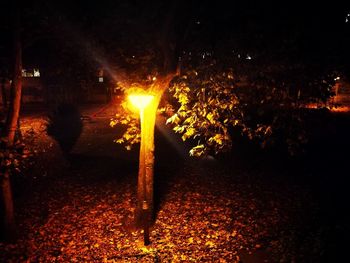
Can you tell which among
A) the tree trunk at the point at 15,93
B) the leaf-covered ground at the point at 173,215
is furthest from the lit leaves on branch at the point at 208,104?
the tree trunk at the point at 15,93

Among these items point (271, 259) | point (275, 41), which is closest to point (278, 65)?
point (275, 41)

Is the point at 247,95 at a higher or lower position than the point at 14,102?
higher

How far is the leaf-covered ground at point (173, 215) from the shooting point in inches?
290

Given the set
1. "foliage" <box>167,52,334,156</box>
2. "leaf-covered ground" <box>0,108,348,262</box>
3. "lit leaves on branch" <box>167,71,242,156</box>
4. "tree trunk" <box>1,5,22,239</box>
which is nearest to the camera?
"foliage" <box>167,52,334,156</box>

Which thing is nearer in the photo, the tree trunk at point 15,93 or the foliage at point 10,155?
the foliage at point 10,155

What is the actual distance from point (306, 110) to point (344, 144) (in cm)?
1141

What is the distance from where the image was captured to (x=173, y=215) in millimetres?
9172

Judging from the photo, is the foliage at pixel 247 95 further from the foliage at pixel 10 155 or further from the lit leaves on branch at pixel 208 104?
the foliage at pixel 10 155

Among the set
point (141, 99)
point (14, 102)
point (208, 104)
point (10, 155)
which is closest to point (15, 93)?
point (14, 102)

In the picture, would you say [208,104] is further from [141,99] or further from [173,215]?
[173,215]

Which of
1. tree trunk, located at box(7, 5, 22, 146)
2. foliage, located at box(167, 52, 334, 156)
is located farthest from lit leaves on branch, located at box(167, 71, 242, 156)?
tree trunk, located at box(7, 5, 22, 146)

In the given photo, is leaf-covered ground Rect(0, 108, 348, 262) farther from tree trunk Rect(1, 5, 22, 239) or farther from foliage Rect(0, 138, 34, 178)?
foliage Rect(0, 138, 34, 178)

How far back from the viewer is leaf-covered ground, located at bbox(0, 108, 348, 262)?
24.1 ft

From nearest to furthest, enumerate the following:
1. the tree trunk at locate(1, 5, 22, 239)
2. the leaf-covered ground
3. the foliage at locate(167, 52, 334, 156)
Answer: the foliage at locate(167, 52, 334, 156) < the tree trunk at locate(1, 5, 22, 239) < the leaf-covered ground
